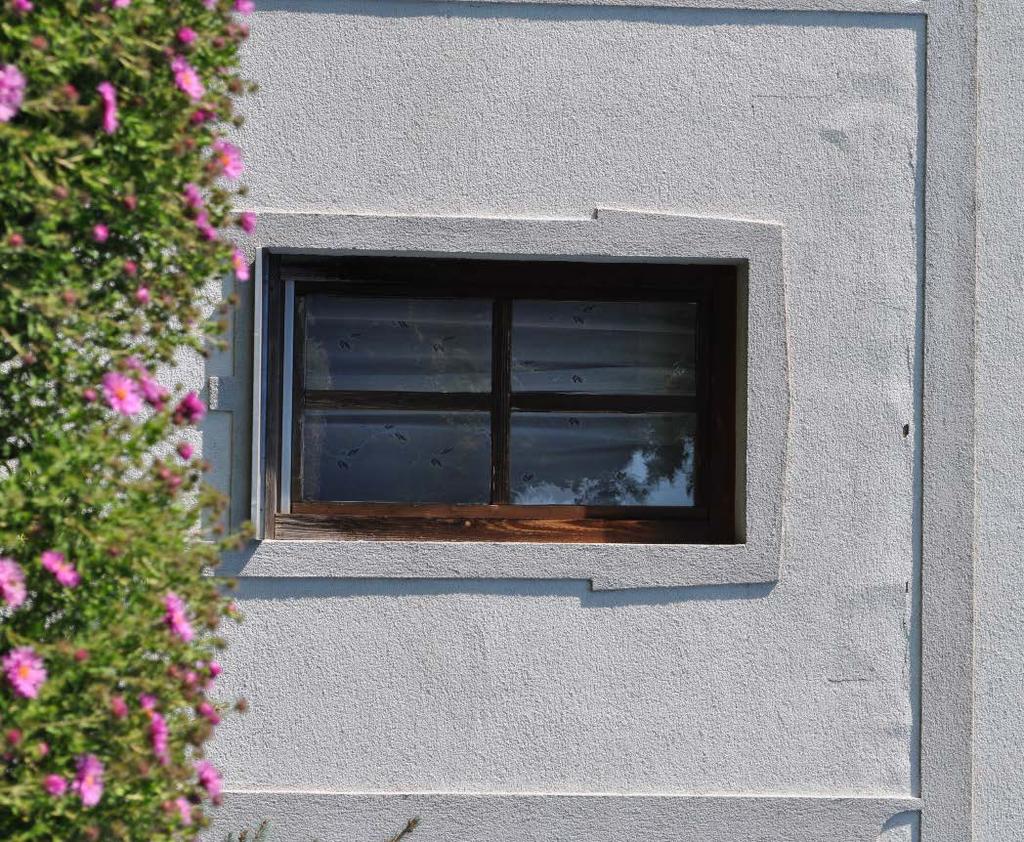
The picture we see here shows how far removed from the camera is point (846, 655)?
16.4 ft

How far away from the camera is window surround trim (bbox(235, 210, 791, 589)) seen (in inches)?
193

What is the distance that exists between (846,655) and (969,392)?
110 cm

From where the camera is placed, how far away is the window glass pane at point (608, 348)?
17.4 ft

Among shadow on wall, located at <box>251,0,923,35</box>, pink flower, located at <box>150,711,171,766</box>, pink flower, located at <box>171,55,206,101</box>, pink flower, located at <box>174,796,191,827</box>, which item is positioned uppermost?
shadow on wall, located at <box>251,0,923,35</box>

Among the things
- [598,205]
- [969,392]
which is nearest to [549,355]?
[598,205]

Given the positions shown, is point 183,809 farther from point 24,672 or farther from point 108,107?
point 108,107

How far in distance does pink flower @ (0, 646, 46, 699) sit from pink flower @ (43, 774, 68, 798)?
188 millimetres

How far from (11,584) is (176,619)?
1.26 ft

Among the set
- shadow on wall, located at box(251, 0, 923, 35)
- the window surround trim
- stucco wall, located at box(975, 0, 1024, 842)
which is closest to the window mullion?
the window surround trim

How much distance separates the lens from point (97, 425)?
10.4 ft

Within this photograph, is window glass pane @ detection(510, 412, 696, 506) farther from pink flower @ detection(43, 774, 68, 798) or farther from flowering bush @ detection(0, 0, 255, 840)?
pink flower @ detection(43, 774, 68, 798)

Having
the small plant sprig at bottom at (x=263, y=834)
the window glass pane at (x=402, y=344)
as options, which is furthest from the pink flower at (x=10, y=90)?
the small plant sprig at bottom at (x=263, y=834)

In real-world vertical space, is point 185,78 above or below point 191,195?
above

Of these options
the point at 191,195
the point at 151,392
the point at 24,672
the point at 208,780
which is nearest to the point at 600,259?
the point at 191,195
